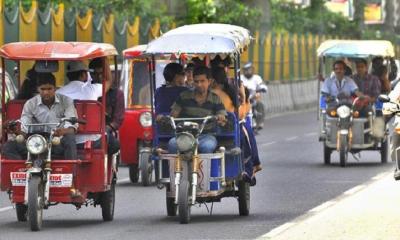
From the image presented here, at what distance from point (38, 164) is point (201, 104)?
210cm

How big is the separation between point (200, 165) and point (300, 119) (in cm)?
3334

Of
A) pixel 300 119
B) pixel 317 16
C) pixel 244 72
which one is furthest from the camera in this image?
pixel 317 16

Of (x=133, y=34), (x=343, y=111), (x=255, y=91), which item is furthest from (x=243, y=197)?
(x=133, y=34)

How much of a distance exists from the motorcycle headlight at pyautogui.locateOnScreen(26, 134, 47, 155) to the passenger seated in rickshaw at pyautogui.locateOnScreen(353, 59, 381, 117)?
1186 centimetres

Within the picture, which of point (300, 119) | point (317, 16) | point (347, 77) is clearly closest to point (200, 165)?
point (347, 77)

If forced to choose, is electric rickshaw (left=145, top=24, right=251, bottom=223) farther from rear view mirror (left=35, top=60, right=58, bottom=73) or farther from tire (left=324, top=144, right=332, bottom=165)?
tire (left=324, top=144, right=332, bottom=165)

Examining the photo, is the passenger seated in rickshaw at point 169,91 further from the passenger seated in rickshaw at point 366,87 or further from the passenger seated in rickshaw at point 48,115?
the passenger seated in rickshaw at point 366,87

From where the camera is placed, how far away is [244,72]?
40438 mm

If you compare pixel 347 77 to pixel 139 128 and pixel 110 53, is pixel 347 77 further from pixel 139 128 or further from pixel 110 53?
pixel 110 53

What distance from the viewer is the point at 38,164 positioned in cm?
1555

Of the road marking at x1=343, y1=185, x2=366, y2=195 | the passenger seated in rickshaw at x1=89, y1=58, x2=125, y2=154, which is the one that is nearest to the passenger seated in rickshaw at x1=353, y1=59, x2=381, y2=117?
the road marking at x1=343, y1=185, x2=366, y2=195

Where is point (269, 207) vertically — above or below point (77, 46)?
below

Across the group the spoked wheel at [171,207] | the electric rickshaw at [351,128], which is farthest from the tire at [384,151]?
the spoked wheel at [171,207]

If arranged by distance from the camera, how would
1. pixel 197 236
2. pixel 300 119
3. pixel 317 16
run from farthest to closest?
pixel 317 16
pixel 300 119
pixel 197 236
